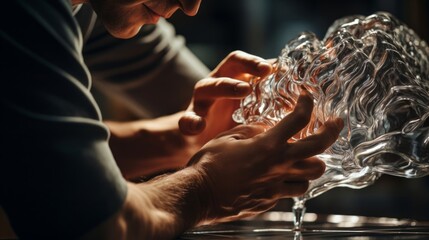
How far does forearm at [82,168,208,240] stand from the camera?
654 mm

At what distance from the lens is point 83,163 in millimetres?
630

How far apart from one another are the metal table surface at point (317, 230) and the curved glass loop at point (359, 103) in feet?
0.16

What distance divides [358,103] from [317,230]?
0.14 meters

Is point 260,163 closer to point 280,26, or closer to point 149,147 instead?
point 149,147

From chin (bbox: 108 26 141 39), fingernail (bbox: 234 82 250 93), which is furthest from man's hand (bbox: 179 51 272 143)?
chin (bbox: 108 26 141 39)

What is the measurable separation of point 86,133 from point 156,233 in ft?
0.37

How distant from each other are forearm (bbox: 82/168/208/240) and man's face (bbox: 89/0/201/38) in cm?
21

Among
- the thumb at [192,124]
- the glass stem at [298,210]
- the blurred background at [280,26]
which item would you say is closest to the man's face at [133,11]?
the thumb at [192,124]

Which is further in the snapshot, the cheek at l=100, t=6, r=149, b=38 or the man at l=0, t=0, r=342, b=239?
the cheek at l=100, t=6, r=149, b=38

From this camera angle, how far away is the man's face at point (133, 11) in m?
0.87

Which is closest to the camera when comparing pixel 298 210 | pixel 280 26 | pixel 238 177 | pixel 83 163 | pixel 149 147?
pixel 83 163

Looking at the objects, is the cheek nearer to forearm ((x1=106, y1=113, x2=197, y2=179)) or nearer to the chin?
the chin

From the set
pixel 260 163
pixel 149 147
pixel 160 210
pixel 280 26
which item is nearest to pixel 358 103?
pixel 260 163

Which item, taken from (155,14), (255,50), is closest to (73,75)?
(155,14)
